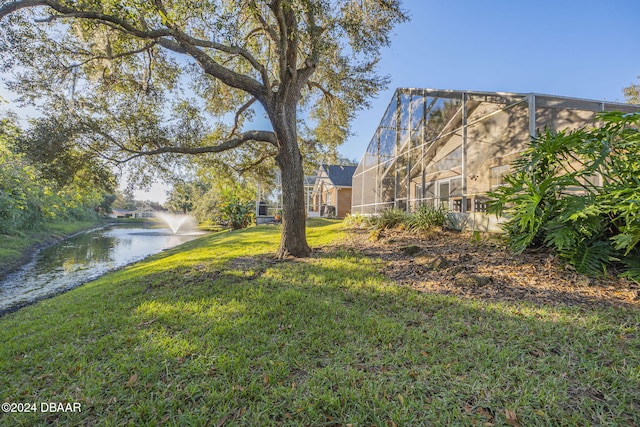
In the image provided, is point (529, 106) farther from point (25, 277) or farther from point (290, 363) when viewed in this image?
point (25, 277)

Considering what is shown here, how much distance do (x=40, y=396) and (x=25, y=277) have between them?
376 inches

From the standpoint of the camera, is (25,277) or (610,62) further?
(610,62)

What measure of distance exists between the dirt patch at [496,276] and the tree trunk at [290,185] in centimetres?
179

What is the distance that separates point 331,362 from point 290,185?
14.5 ft

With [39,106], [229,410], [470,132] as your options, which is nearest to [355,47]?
[470,132]

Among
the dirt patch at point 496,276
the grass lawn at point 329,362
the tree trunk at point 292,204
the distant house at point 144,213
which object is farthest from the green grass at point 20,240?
the distant house at point 144,213

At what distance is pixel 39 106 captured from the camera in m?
5.75

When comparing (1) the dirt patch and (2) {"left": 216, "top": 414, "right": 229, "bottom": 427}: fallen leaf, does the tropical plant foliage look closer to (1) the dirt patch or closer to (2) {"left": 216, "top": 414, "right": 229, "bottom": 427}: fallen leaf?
(1) the dirt patch

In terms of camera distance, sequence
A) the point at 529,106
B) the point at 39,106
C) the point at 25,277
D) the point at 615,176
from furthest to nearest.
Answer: the point at 25,277, the point at 529,106, the point at 39,106, the point at 615,176

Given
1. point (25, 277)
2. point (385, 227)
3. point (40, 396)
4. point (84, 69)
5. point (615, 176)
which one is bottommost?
point (25, 277)

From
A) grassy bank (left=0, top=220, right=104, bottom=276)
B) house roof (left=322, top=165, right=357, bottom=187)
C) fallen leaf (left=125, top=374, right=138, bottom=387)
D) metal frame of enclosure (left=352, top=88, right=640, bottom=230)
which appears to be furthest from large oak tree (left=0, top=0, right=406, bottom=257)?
house roof (left=322, top=165, right=357, bottom=187)

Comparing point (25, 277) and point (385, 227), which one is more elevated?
point (385, 227)

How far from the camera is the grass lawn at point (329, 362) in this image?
1.98 metres

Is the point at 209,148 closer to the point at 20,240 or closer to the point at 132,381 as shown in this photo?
the point at 132,381
